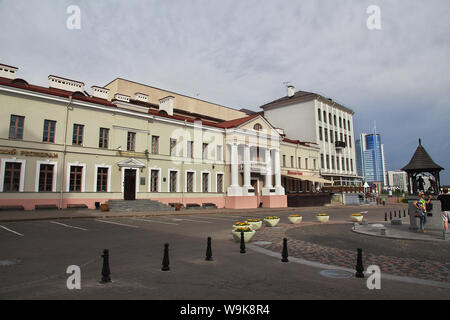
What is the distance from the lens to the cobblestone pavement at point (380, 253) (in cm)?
741

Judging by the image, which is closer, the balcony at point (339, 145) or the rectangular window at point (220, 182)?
the rectangular window at point (220, 182)

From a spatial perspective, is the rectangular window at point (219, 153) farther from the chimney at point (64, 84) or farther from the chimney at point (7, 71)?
the chimney at point (7, 71)

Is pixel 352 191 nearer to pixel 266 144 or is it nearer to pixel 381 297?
pixel 266 144

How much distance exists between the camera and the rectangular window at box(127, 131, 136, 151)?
28.8 m

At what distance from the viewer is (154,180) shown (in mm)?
30188

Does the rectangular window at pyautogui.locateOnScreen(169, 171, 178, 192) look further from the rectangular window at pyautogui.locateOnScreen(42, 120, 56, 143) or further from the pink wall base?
the pink wall base

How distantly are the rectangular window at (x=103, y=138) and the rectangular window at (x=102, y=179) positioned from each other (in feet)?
7.36

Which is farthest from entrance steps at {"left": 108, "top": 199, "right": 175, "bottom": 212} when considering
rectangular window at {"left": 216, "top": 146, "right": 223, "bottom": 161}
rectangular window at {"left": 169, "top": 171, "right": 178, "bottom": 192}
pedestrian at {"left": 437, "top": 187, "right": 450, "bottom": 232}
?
pedestrian at {"left": 437, "top": 187, "right": 450, "bottom": 232}

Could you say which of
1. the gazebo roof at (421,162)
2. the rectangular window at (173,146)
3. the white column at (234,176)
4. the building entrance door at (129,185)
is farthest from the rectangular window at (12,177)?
the gazebo roof at (421,162)

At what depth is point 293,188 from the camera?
46719 millimetres

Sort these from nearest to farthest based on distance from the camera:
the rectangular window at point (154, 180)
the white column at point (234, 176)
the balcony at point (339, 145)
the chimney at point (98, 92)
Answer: the rectangular window at point (154, 180)
the chimney at point (98, 92)
the white column at point (234, 176)
the balcony at point (339, 145)

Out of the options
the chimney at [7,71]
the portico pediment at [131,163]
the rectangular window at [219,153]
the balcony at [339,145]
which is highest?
the chimney at [7,71]
